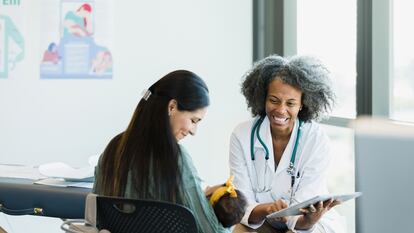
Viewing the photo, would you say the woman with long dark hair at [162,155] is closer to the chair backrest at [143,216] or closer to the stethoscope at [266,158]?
the chair backrest at [143,216]

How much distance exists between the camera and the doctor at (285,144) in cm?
248

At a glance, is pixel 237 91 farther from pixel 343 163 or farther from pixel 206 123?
pixel 343 163

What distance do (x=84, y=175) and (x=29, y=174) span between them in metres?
0.30

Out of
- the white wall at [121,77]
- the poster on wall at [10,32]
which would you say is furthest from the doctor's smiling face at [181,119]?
the poster on wall at [10,32]

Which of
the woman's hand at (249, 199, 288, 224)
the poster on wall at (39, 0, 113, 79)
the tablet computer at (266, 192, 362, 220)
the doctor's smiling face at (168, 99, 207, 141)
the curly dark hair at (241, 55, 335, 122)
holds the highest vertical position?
the poster on wall at (39, 0, 113, 79)

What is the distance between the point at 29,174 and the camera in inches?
103

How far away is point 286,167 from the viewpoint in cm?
250

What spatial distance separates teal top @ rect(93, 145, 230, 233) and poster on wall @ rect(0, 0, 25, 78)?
2401 mm

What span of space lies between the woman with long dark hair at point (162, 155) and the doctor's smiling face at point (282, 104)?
749mm

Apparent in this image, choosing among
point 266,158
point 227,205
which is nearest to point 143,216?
point 227,205

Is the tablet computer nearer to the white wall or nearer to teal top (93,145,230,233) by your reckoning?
teal top (93,145,230,233)

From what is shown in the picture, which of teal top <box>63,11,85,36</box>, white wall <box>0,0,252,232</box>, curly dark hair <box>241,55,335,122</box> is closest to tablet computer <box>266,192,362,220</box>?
curly dark hair <box>241,55,335,122</box>

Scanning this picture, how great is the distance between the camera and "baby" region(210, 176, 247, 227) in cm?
176

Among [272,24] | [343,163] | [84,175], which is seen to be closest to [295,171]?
[343,163]
